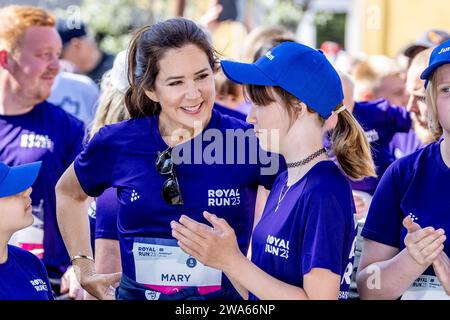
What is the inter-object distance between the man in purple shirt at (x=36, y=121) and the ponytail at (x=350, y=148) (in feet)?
6.78

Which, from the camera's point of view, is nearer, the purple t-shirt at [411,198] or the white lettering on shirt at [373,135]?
the purple t-shirt at [411,198]

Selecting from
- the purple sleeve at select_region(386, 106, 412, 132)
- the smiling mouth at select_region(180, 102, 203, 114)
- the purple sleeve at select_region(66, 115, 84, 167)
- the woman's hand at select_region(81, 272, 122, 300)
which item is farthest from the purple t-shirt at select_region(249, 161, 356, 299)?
the purple sleeve at select_region(386, 106, 412, 132)

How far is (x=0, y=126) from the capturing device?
4.69m

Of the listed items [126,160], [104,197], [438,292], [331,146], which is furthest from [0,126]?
[438,292]

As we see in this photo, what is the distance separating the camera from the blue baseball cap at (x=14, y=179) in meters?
3.26

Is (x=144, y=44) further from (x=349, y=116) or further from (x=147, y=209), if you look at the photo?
(x=349, y=116)

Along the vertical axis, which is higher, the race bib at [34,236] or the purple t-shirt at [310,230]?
the purple t-shirt at [310,230]

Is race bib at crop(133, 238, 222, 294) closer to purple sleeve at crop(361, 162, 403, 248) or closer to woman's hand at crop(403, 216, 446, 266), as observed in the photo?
purple sleeve at crop(361, 162, 403, 248)

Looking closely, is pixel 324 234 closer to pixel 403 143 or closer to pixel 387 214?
pixel 387 214

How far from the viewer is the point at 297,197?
9.06 ft

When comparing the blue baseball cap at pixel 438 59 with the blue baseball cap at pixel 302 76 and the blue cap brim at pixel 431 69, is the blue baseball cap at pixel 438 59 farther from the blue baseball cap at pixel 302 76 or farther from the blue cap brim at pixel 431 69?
the blue baseball cap at pixel 302 76

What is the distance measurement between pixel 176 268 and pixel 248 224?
12.8 inches

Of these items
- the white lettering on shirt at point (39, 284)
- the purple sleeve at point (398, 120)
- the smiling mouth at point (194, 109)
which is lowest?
the white lettering on shirt at point (39, 284)

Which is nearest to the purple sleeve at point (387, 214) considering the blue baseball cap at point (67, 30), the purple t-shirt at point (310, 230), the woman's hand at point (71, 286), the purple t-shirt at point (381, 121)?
the purple t-shirt at point (310, 230)
